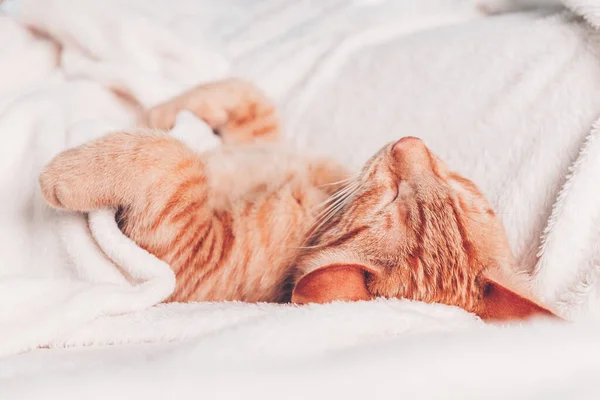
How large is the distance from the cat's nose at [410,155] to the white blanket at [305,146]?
0.74 feet

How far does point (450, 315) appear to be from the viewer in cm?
90

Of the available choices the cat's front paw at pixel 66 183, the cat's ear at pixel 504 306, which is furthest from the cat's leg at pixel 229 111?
the cat's ear at pixel 504 306

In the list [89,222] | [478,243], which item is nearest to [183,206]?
[89,222]

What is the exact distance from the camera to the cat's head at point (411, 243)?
3.08 feet

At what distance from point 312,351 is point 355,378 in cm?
10

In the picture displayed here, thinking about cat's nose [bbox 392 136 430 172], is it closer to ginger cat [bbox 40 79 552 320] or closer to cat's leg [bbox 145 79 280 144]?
ginger cat [bbox 40 79 552 320]

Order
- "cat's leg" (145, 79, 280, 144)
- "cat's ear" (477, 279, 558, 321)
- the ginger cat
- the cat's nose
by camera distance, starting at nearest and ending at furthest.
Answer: "cat's ear" (477, 279, 558, 321) → the ginger cat → the cat's nose → "cat's leg" (145, 79, 280, 144)

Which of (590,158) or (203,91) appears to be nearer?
(590,158)

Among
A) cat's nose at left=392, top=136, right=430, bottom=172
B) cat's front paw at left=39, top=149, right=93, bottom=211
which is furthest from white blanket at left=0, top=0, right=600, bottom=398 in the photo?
cat's nose at left=392, top=136, right=430, bottom=172

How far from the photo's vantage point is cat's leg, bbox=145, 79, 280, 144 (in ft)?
4.95

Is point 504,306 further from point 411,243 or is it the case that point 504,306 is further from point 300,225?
point 300,225

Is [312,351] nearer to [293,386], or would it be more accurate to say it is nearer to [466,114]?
[293,386]

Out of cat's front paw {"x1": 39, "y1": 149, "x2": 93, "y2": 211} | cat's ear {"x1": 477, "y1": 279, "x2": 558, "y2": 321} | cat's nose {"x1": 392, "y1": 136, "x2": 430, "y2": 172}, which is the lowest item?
cat's ear {"x1": 477, "y1": 279, "x2": 558, "y2": 321}

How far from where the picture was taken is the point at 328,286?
91 centimetres
